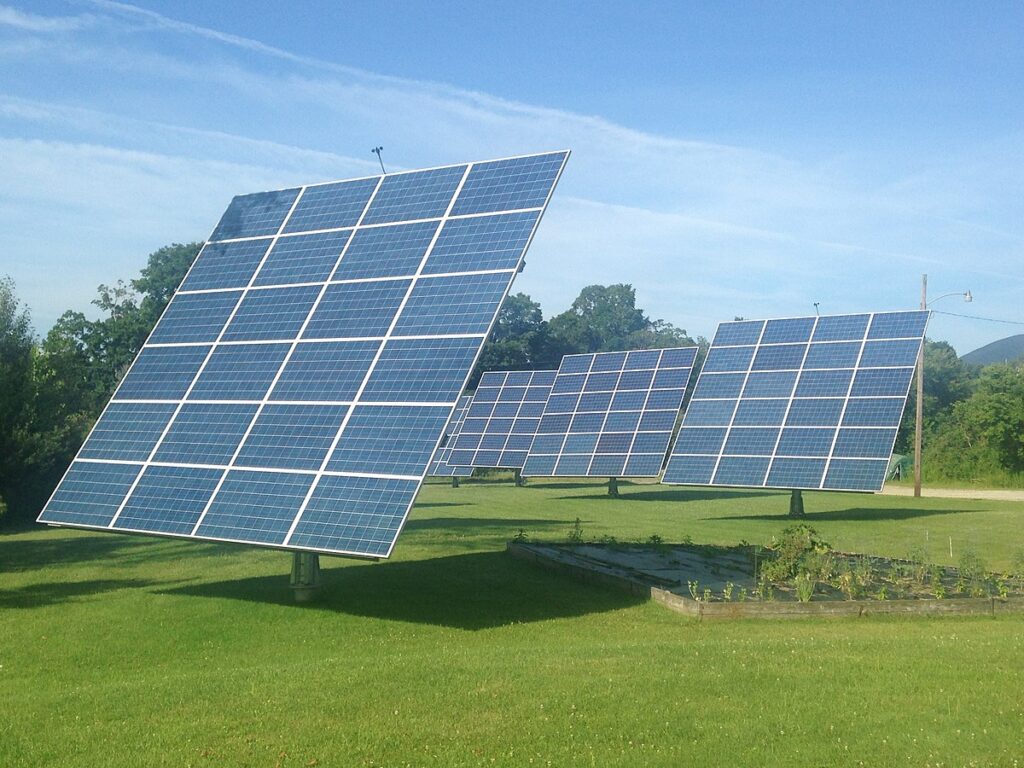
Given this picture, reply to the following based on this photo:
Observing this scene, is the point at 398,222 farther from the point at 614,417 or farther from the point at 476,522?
the point at 614,417

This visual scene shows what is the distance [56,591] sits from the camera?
18859 millimetres

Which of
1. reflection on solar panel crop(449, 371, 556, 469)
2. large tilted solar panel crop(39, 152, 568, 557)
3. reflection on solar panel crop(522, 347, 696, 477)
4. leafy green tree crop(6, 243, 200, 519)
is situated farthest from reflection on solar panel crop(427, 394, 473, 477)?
large tilted solar panel crop(39, 152, 568, 557)

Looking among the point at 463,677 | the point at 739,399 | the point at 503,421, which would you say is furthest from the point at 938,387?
the point at 463,677

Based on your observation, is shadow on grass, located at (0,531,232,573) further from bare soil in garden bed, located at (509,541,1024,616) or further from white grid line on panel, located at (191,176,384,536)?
bare soil in garden bed, located at (509,541,1024,616)

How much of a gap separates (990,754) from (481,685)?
4823 mm

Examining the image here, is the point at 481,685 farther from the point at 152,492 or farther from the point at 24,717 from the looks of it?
the point at 152,492

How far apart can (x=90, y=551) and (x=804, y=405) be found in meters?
24.0

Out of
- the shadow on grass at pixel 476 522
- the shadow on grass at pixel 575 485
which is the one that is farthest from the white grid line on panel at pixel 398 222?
the shadow on grass at pixel 575 485

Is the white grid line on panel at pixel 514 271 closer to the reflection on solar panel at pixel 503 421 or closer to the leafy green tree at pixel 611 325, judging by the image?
the reflection on solar panel at pixel 503 421

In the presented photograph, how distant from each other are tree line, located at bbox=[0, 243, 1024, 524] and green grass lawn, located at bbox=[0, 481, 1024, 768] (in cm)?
658

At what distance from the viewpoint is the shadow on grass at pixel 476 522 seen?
103 ft

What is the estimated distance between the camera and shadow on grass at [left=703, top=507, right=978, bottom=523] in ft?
113

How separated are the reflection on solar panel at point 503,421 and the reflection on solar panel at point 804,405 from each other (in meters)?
16.0

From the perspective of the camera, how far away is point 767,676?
10789 millimetres
